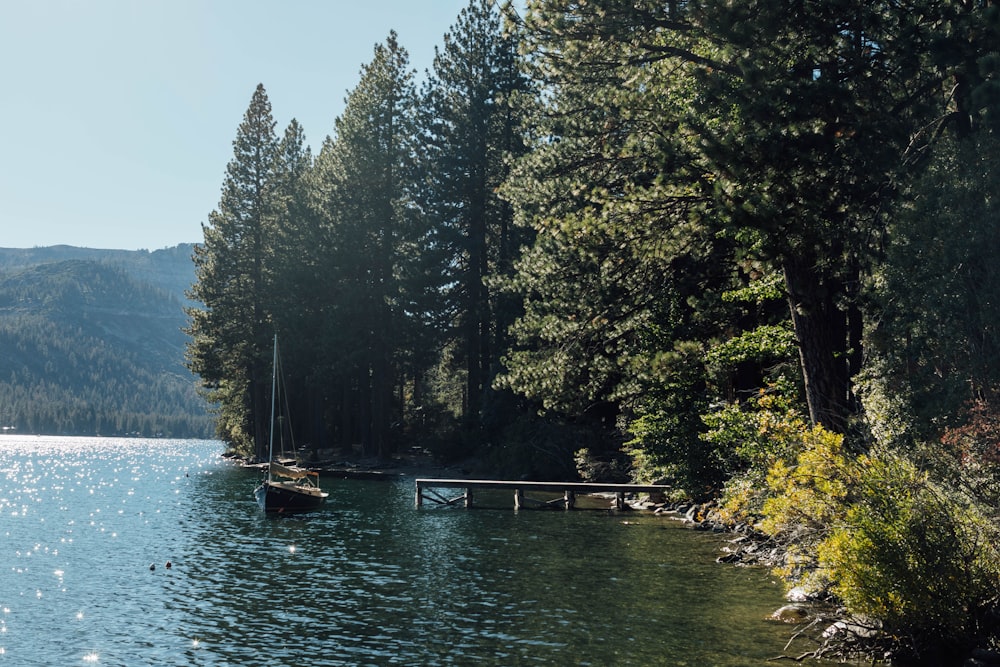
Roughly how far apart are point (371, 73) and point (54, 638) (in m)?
57.5

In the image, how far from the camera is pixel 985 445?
13547 mm

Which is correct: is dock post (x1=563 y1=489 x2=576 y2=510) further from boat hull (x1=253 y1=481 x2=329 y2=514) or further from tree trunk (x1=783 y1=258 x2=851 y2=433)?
tree trunk (x1=783 y1=258 x2=851 y2=433)

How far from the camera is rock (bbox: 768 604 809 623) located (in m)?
17.5

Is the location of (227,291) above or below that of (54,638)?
above

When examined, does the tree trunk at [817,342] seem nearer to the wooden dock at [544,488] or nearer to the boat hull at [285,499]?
the wooden dock at [544,488]

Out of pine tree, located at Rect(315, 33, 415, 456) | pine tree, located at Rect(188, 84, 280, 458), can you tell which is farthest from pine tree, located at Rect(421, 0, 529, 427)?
pine tree, located at Rect(188, 84, 280, 458)

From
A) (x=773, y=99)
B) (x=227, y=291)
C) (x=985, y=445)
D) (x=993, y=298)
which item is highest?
(x=227, y=291)

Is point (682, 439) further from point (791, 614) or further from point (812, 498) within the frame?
point (812, 498)

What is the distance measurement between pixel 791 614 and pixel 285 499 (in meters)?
27.0

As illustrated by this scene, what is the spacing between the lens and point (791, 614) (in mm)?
17625

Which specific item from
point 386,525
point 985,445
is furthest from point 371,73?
point 985,445

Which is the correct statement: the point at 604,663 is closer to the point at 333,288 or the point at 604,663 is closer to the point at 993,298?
the point at 993,298

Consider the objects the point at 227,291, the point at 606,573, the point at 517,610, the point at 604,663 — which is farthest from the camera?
the point at 227,291

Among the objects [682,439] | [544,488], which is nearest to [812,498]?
[682,439]
